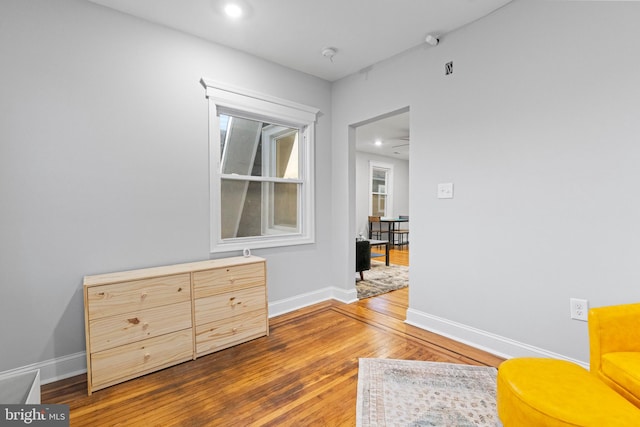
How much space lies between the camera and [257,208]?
3135 mm

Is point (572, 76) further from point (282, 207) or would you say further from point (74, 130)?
point (74, 130)

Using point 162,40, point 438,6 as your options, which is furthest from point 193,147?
point 438,6

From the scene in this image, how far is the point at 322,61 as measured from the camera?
3080mm

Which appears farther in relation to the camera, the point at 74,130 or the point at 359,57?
the point at 359,57

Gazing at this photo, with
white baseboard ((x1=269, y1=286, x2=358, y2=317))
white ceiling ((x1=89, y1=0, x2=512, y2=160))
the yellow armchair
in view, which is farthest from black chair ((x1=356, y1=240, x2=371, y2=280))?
the yellow armchair

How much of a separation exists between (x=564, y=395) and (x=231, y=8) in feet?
9.79

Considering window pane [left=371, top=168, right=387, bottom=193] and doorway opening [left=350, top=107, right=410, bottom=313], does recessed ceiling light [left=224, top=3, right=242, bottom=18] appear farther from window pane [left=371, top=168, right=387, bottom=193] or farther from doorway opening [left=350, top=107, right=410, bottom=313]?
window pane [left=371, top=168, right=387, bottom=193]

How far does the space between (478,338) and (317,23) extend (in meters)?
2.87

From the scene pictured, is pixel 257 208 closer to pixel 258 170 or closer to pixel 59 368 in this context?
pixel 258 170

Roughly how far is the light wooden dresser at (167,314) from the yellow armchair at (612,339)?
7.16 ft

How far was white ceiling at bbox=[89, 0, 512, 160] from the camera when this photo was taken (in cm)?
219

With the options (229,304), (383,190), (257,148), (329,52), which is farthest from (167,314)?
(383,190)

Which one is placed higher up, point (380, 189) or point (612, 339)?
point (380, 189)

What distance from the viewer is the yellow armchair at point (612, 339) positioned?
52.8 inches
